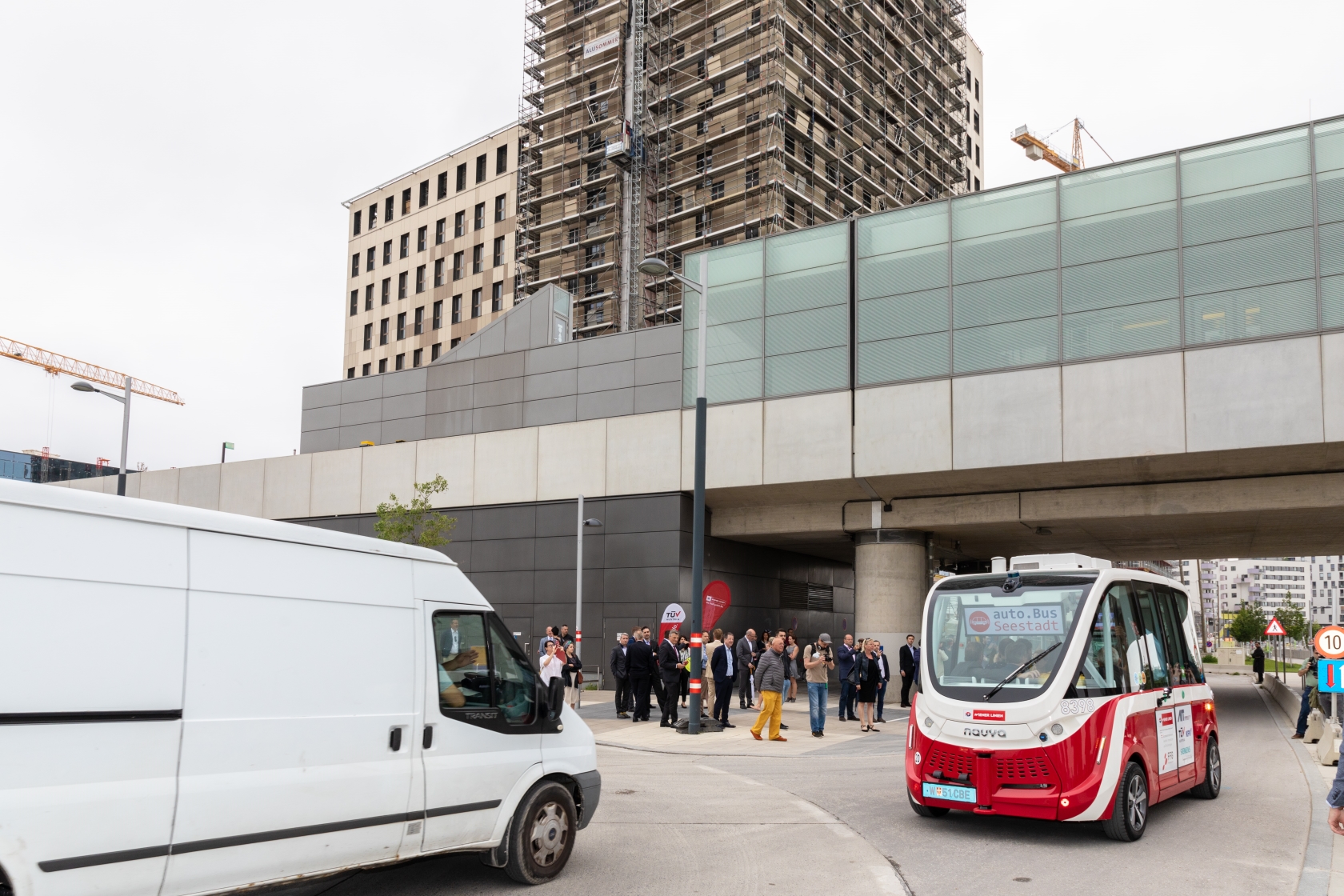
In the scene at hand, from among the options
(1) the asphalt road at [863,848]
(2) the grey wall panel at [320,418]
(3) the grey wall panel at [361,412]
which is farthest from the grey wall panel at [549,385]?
(1) the asphalt road at [863,848]

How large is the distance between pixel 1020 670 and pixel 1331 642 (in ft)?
34.2

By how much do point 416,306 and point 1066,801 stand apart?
63.8m

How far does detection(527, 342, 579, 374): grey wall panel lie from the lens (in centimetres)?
3294

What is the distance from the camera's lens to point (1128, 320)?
948 inches

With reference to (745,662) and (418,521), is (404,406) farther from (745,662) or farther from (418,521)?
(745,662)

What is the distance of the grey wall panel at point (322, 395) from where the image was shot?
1550 inches

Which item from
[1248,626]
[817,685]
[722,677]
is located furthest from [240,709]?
[1248,626]

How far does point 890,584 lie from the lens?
28.8 meters

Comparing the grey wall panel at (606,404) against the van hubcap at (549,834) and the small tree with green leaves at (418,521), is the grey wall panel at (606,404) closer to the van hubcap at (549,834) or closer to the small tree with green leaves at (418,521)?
the small tree with green leaves at (418,521)

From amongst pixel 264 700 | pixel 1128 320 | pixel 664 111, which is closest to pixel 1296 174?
pixel 1128 320

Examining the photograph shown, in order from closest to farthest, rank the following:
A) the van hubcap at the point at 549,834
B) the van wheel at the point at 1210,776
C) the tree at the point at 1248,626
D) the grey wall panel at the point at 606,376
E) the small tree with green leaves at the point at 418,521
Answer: the van hubcap at the point at 549,834
the van wheel at the point at 1210,776
the grey wall panel at the point at 606,376
the small tree with green leaves at the point at 418,521
the tree at the point at 1248,626

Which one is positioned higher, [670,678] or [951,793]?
[951,793]

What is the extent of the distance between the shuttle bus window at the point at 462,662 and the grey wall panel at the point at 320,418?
34004 mm

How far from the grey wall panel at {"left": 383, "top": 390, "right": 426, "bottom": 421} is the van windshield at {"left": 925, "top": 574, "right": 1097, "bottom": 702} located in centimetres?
2890
